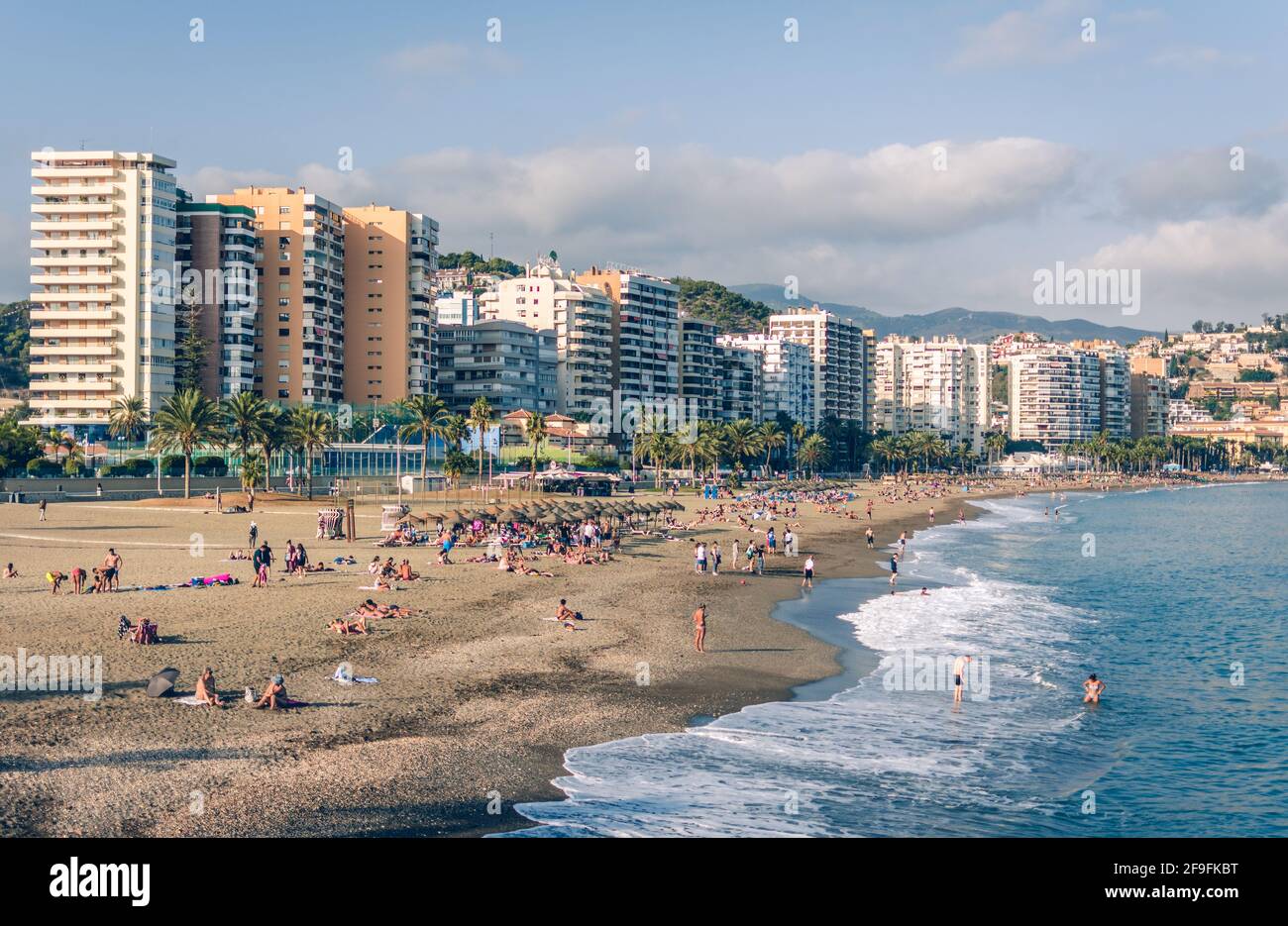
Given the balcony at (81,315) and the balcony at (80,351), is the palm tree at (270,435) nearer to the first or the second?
the balcony at (80,351)

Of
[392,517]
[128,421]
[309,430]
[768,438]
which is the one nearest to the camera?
[392,517]

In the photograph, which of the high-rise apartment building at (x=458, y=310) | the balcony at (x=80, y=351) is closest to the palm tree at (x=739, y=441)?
the high-rise apartment building at (x=458, y=310)

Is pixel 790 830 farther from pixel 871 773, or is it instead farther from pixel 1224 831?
pixel 1224 831

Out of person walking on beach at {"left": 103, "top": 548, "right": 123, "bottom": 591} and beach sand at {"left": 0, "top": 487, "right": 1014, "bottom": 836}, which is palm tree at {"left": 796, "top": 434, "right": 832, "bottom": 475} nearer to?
beach sand at {"left": 0, "top": 487, "right": 1014, "bottom": 836}

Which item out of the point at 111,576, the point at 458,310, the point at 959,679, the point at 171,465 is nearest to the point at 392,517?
the point at 111,576

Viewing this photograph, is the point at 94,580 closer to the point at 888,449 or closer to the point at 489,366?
the point at 489,366
